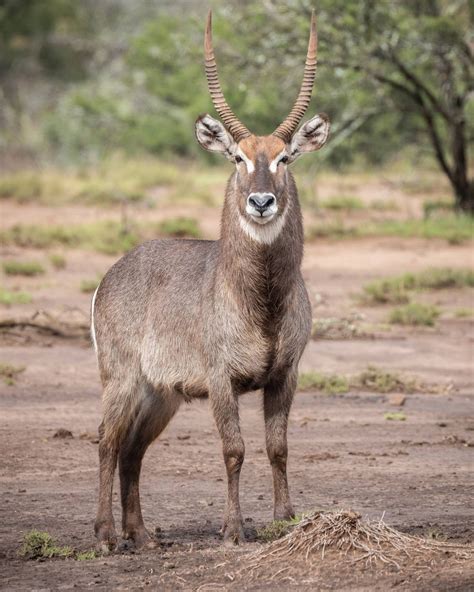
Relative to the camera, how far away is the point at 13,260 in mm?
15781

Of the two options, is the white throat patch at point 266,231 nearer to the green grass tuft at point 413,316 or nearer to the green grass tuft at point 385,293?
the green grass tuft at point 413,316

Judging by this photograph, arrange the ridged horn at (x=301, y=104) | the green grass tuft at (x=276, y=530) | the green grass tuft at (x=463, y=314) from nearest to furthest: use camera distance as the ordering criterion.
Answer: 1. the green grass tuft at (x=276, y=530)
2. the ridged horn at (x=301, y=104)
3. the green grass tuft at (x=463, y=314)

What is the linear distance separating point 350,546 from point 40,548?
5.30 ft

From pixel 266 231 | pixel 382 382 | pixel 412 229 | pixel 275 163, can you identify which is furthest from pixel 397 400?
pixel 412 229

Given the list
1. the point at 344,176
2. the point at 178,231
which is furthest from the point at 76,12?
the point at 178,231

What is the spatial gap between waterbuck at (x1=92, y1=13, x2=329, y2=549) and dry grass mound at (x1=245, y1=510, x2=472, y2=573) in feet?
2.26

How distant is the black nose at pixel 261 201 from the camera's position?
6148 mm

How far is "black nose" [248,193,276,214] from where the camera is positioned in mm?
6148

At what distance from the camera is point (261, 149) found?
647cm

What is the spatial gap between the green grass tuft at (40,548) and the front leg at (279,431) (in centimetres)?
112

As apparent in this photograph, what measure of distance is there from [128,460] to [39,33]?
31.3m

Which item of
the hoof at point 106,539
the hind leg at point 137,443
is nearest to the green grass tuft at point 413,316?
the hind leg at point 137,443

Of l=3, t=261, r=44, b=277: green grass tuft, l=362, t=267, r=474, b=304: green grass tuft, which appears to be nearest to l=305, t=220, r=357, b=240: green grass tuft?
l=362, t=267, r=474, b=304: green grass tuft

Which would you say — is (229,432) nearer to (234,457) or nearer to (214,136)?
(234,457)
